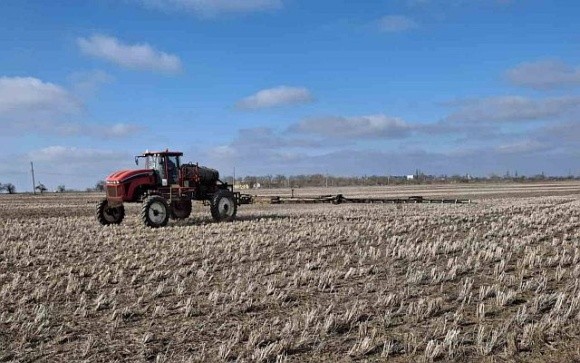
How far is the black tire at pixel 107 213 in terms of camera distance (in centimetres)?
2334

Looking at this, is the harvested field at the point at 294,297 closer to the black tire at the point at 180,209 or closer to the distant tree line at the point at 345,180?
the black tire at the point at 180,209

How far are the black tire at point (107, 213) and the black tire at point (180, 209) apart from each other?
2003mm

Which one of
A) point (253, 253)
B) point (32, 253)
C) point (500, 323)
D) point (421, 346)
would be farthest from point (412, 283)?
point (32, 253)

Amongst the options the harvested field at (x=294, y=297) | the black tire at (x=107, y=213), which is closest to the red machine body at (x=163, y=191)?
the black tire at (x=107, y=213)

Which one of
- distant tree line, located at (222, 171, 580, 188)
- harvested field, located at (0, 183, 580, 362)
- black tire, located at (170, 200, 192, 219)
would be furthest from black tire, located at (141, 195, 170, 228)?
distant tree line, located at (222, 171, 580, 188)

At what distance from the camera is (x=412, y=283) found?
10.9 metres

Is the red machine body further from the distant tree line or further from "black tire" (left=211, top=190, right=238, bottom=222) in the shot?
the distant tree line

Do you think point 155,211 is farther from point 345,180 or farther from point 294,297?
point 345,180

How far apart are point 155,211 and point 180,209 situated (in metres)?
3.28

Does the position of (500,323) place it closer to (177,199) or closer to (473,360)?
(473,360)

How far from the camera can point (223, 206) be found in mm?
24141

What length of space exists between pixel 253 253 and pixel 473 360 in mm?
8116

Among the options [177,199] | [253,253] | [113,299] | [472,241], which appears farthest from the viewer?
[177,199]

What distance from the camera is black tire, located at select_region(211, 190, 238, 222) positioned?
2387 cm
